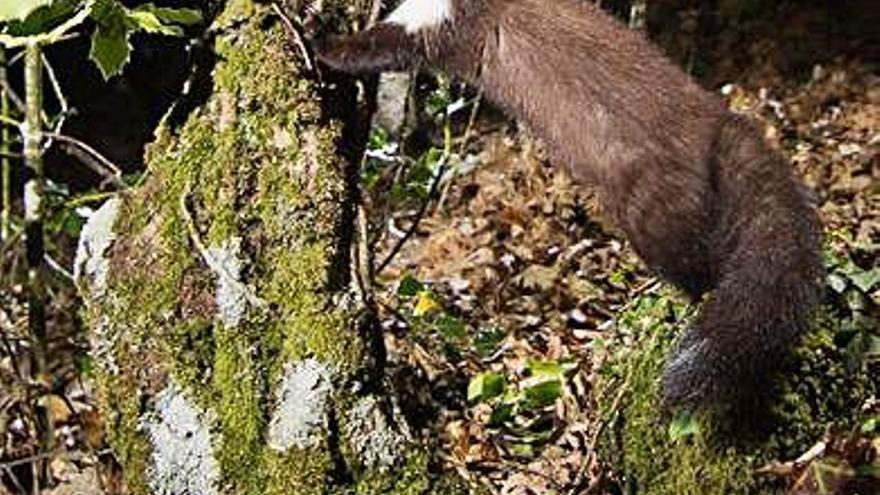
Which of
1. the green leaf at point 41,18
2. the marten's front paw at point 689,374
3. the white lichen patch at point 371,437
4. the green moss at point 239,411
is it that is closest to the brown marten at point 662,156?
the marten's front paw at point 689,374

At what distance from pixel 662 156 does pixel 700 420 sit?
126 cm

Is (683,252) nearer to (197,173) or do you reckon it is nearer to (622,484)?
(622,484)

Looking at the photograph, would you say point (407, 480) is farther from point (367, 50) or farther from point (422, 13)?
point (422, 13)

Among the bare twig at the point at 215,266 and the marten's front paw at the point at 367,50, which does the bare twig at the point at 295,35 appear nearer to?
the marten's front paw at the point at 367,50

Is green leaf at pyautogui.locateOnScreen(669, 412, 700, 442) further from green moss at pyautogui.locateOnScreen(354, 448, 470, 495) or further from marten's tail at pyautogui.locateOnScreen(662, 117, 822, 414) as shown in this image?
green moss at pyautogui.locateOnScreen(354, 448, 470, 495)

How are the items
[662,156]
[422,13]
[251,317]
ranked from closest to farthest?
[251,317] < [662,156] < [422,13]

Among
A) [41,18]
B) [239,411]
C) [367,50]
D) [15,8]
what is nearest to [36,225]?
[367,50]

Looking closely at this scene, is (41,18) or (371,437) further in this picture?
(371,437)

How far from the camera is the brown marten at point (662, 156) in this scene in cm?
296

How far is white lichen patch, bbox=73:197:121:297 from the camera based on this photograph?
3178 millimetres

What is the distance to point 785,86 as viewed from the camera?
30.2 ft

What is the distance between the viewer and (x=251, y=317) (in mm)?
3002

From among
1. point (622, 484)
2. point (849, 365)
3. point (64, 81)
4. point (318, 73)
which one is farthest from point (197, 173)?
point (64, 81)

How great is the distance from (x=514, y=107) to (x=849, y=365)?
6.11 feet
